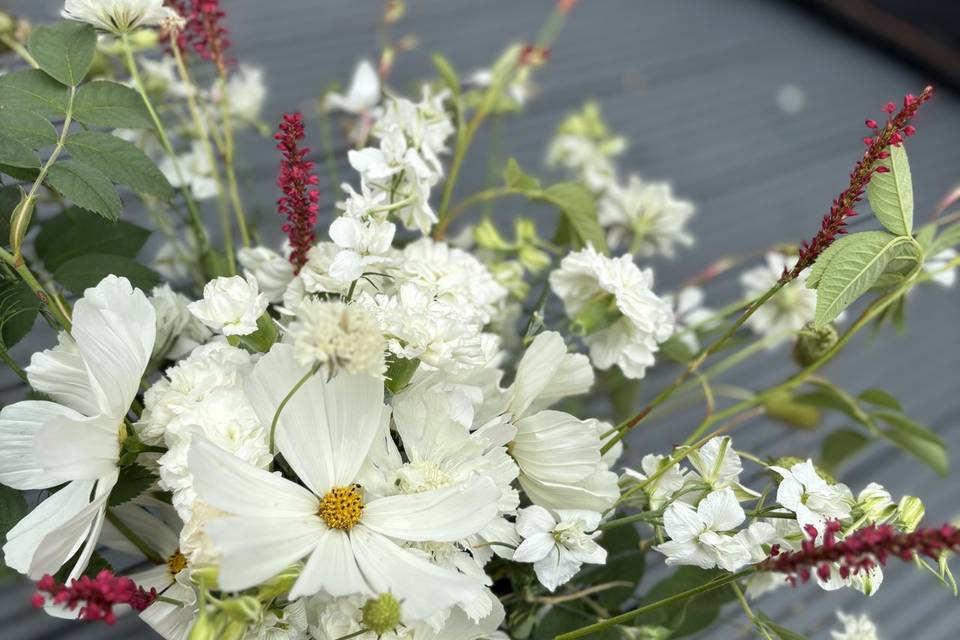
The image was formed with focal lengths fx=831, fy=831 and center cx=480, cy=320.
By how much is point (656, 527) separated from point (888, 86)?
3.53 feet

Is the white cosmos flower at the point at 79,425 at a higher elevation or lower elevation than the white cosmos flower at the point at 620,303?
lower

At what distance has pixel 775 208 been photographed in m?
0.94

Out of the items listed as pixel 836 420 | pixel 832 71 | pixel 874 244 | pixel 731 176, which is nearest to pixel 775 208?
pixel 731 176

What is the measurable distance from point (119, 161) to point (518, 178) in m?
0.21

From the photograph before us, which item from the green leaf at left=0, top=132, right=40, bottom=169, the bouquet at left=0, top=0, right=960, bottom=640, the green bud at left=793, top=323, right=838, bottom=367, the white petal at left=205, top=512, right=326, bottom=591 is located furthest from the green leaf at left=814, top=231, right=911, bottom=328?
the green leaf at left=0, top=132, right=40, bottom=169

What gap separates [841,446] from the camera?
1.94 feet

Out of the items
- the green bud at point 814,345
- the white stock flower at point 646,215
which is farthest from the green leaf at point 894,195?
the white stock flower at point 646,215

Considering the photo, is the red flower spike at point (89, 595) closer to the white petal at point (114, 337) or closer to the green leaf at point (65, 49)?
the white petal at point (114, 337)

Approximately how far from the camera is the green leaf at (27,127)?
0.34m

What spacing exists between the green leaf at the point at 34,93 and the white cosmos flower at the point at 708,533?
0.31m

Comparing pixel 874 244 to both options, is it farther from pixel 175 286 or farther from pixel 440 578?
pixel 175 286

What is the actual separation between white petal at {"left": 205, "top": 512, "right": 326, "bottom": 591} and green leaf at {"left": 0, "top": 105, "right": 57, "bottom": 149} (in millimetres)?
191

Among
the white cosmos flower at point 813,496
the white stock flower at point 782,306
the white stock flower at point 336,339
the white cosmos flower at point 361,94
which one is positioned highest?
the white cosmos flower at point 361,94

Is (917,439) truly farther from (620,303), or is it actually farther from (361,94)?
(361,94)
